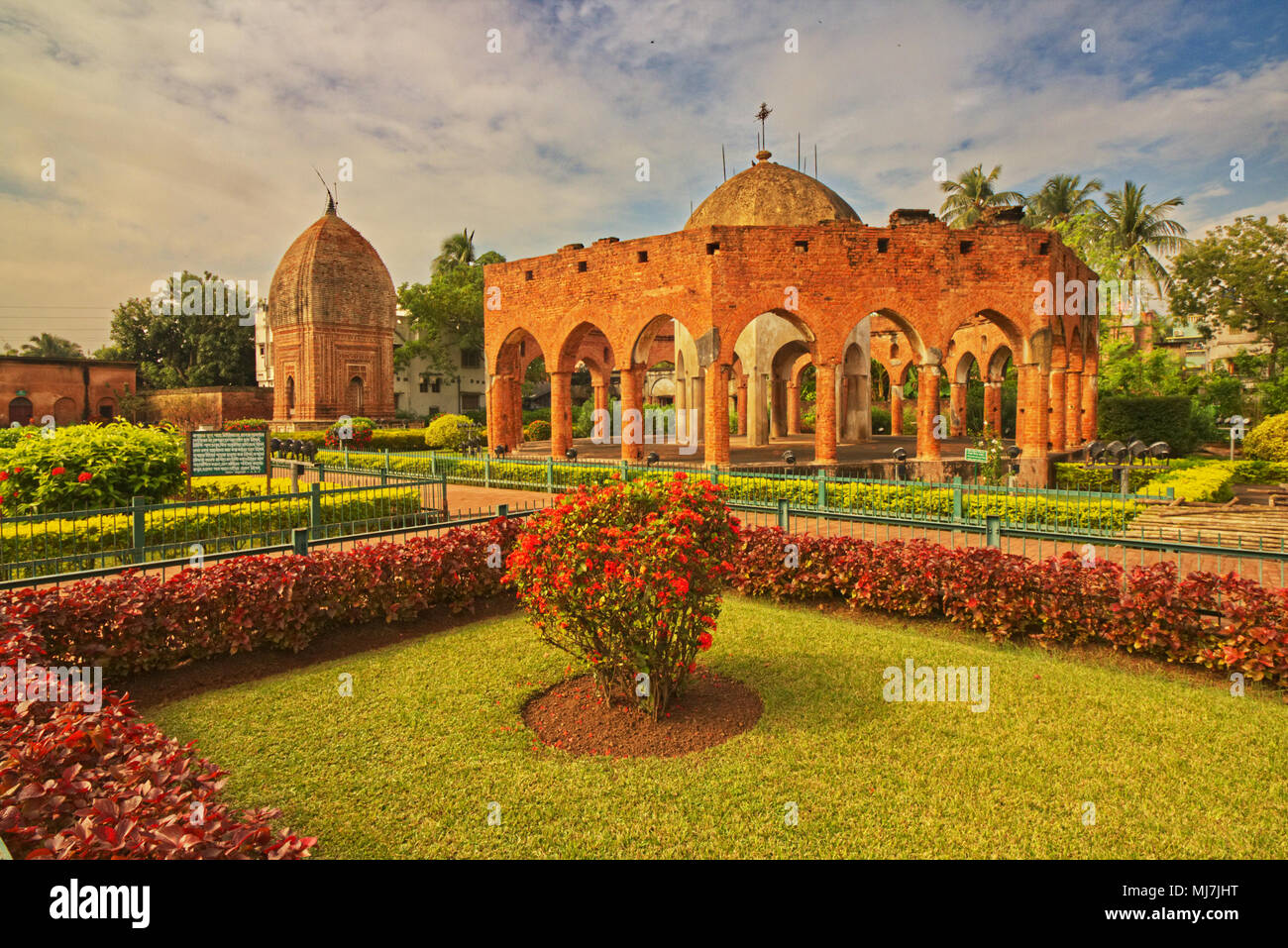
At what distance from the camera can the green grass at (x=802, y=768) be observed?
3639mm

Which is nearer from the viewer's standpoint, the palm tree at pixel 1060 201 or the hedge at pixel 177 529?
the hedge at pixel 177 529

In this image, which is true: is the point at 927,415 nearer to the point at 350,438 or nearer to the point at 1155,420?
the point at 1155,420

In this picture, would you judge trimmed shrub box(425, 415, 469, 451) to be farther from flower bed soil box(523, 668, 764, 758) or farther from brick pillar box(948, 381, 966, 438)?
flower bed soil box(523, 668, 764, 758)

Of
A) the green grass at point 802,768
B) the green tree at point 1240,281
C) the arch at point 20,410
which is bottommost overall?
the green grass at point 802,768

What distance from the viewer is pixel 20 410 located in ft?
118

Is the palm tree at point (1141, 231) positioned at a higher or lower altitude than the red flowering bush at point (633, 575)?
higher

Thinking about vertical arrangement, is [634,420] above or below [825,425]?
above

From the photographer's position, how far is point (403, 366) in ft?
146

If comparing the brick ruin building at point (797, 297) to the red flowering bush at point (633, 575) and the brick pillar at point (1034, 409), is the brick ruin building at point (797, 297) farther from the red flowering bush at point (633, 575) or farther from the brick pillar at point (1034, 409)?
Answer: the red flowering bush at point (633, 575)

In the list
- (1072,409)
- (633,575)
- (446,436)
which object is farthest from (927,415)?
(446,436)

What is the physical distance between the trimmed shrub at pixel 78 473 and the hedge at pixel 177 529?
1.38 m

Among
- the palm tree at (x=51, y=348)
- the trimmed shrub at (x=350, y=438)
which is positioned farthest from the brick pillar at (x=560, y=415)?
the palm tree at (x=51, y=348)

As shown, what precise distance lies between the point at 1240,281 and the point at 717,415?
22695 millimetres

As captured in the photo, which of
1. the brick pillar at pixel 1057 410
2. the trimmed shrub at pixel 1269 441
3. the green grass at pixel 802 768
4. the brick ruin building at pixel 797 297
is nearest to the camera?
the green grass at pixel 802 768
